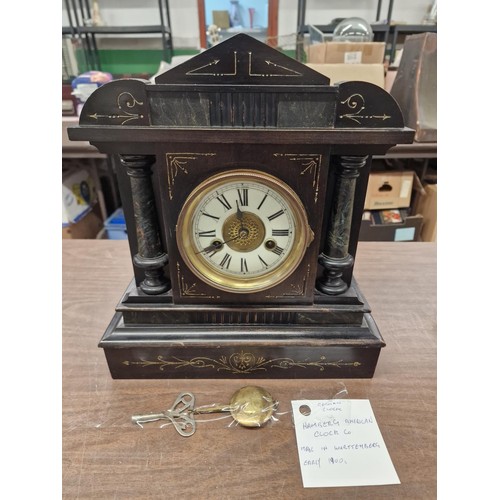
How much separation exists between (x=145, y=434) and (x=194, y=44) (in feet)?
8.66

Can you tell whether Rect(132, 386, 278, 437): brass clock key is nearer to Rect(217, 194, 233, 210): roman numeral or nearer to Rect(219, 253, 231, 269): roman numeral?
Rect(219, 253, 231, 269): roman numeral

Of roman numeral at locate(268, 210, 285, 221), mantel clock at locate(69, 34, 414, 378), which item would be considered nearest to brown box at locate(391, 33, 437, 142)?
mantel clock at locate(69, 34, 414, 378)

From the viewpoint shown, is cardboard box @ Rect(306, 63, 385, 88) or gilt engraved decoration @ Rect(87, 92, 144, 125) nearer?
gilt engraved decoration @ Rect(87, 92, 144, 125)

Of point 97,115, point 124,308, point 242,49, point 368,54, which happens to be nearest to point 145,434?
point 124,308

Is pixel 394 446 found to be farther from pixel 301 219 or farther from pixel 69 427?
pixel 69 427

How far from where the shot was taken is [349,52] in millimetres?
1916

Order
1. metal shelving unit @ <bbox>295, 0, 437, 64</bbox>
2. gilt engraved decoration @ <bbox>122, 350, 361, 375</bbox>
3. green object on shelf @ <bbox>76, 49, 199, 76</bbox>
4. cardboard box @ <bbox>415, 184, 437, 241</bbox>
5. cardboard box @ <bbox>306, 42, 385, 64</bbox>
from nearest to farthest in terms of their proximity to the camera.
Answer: gilt engraved decoration @ <bbox>122, 350, 361, 375</bbox>, cardboard box @ <bbox>306, 42, 385, 64</bbox>, cardboard box @ <bbox>415, 184, 437, 241</bbox>, metal shelving unit @ <bbox>295, 0, 437, 64</bbox>, green object on shelf @ <bbox>76, 49, 199, 76</bbox>

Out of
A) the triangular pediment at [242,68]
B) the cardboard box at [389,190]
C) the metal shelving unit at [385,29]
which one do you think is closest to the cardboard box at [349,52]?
the metal shelving unit at [385,29]

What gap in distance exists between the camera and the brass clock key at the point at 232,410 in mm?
773

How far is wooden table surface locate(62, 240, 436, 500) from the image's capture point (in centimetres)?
67

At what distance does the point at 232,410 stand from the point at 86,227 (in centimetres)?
191

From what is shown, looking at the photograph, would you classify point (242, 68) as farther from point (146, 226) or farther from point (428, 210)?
point (428, 210)

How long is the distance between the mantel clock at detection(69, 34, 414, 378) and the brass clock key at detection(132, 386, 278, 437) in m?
0.07

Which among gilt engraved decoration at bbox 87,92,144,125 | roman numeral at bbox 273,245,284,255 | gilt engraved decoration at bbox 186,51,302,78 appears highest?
gilt engraved decoration at bbox 186,51,302,78
